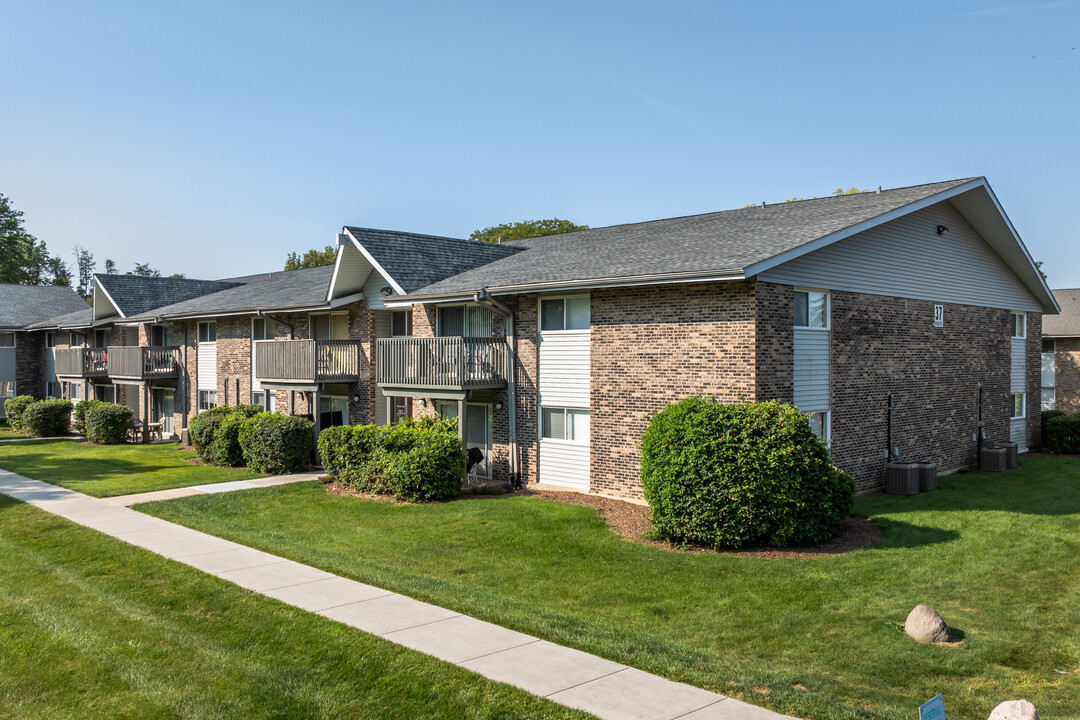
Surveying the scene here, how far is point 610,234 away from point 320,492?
34.3ft

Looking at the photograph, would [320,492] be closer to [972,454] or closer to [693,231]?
[693,231]

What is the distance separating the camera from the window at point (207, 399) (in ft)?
98.7

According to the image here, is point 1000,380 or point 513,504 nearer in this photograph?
point 513,504

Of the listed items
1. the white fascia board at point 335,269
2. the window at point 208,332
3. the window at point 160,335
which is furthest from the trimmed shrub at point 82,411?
the white fascia board at point 335,269

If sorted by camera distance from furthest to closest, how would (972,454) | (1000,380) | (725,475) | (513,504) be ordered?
(1000,380), (972,454), (513,504), (725,475)

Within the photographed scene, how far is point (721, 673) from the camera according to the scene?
7.48 metres

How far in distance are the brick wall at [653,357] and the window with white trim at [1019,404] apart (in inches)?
589

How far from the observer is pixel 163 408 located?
34.1 metres

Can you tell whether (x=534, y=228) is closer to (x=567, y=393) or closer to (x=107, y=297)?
(x=107, y=297)

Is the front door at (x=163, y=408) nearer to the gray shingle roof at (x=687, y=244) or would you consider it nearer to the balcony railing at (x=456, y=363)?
the balcony railing at (x=456, y=363)

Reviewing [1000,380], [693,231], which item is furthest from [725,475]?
[1000,380]

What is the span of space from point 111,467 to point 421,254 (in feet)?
36.5

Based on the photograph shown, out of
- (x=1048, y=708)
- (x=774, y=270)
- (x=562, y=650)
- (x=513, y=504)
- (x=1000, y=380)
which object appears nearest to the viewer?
(x=1048, y=708)

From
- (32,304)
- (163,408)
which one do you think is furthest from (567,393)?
(32,304)
